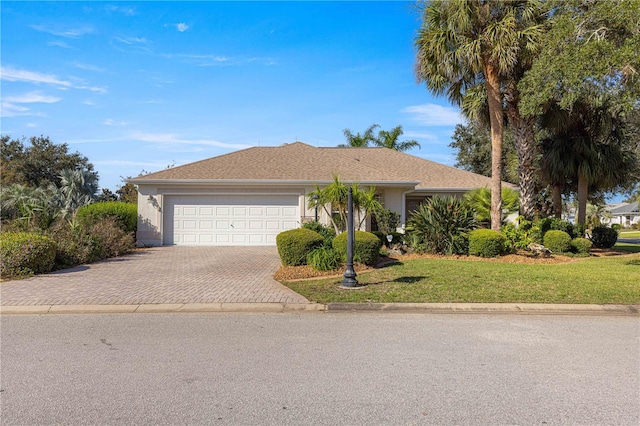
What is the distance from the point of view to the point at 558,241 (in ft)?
54.5

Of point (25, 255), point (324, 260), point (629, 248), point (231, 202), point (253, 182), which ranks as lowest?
point (629, 248)

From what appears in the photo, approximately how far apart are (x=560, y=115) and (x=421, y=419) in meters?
17.3

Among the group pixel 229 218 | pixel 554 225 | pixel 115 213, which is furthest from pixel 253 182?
pixel 554 225

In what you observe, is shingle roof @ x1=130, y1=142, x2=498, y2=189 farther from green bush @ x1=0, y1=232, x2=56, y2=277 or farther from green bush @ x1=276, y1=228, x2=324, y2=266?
green bush @ x1=0, y1=232, x2=56, y2=277

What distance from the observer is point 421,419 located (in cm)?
353

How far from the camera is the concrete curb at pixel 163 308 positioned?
24.6 ft

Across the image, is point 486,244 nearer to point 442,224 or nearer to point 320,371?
point 442,224

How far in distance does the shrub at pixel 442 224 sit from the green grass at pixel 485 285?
2495 mm

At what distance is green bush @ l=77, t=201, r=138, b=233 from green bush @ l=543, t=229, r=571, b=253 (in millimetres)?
17279

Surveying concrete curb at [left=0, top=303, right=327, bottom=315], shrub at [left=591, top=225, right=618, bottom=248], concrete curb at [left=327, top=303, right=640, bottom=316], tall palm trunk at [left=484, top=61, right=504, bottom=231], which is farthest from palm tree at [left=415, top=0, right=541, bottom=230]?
concrete curb at [left=0, top=303, right=327, bottom=315]

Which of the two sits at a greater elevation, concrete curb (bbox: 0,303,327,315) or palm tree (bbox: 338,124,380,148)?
palm tree (bbox: 338,124,380,148)

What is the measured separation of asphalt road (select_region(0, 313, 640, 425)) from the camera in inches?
144

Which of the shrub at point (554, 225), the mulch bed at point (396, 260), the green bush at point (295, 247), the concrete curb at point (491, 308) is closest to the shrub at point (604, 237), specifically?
the mulch bed at point (396, 260)

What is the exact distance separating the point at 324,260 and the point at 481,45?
9.83m
